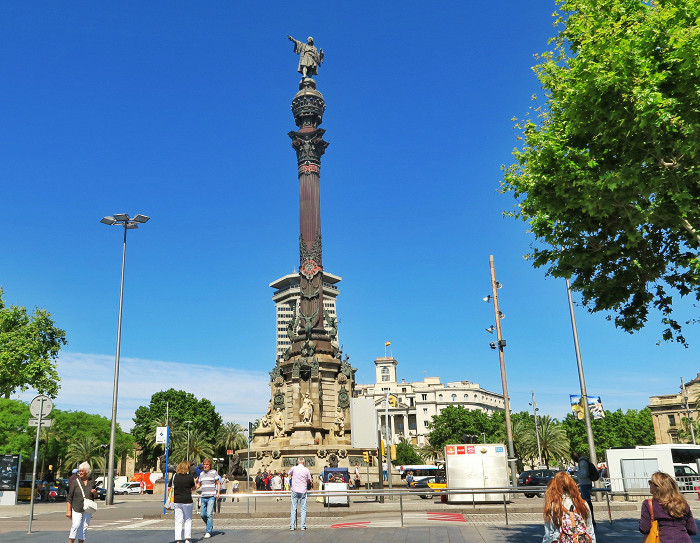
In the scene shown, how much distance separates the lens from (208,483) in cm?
1391

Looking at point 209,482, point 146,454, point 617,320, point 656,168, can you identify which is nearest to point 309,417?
point 209,482

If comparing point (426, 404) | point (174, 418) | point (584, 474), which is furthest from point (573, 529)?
point (426, 404)

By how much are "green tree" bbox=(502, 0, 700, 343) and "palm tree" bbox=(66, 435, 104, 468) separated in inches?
2807

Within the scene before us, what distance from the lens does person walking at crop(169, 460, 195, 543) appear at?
11.1m

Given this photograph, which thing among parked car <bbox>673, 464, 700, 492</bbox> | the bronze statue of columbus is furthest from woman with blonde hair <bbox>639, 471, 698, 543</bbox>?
the bronze statue of columbus

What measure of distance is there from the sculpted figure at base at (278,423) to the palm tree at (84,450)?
116 ft

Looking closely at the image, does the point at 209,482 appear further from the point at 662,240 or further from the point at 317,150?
the point at 317,150

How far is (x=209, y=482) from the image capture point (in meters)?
13.9

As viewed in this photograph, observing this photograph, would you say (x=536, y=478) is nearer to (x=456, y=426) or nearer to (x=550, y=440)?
(x=550, y=440)

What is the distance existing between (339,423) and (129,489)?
92.0 ft

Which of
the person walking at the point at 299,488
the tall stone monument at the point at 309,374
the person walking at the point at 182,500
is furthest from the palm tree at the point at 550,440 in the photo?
the person walking at the point at 182,500

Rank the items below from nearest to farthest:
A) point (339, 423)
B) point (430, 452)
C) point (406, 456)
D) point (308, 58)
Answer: point (339, 423) < point (308, 58) < point (430, 452) < point (406, 456)

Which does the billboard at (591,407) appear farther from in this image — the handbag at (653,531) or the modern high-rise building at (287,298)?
the modern high-rise building at (287,298)

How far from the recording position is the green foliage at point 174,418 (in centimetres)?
7706
